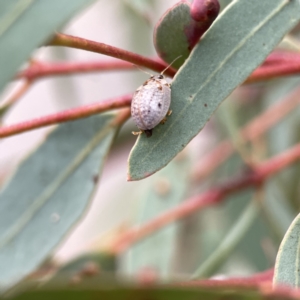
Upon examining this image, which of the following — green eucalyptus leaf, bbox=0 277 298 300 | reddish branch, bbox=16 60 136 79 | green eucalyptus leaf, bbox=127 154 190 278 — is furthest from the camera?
green eucalyptus leaf, bbox=127 154 190 278

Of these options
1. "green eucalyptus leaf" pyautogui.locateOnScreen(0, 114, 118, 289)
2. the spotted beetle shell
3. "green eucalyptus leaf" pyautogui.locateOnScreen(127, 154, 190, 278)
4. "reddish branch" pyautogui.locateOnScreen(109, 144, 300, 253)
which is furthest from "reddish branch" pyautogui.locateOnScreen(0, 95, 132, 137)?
"green eucalyptus leaf" pyautogui.locateOnScreen(127, 154, 190, 278)

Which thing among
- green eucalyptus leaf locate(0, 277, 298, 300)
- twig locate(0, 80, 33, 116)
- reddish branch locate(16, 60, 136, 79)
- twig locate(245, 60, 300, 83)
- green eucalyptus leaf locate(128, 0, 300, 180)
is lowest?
green eucalyptus leaf locate(0, 277, 298, 300)

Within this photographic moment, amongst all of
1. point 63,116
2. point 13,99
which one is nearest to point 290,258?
point 63,116

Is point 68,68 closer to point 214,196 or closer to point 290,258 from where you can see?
point 214,196

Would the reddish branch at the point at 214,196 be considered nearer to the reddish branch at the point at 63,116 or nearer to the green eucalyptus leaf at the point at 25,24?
the reddish branch at the point at 63,116

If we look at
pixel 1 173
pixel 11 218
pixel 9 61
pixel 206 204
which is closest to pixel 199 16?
pixel 9 61

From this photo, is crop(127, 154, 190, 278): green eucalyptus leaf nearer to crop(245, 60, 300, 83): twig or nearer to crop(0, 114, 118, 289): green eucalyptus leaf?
crop(0, 114, 118, 289): green eucalyptus leaf
